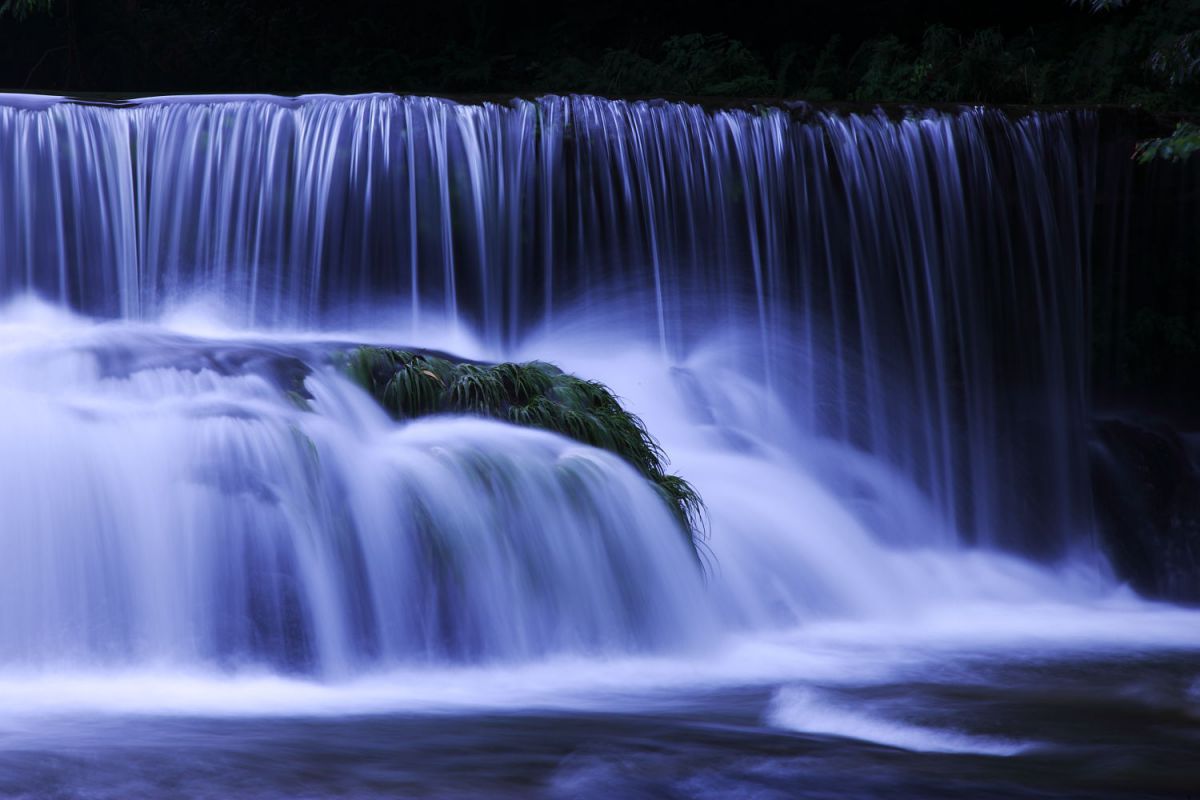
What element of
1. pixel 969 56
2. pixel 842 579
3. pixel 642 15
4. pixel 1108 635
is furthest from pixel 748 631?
pixel 642 15

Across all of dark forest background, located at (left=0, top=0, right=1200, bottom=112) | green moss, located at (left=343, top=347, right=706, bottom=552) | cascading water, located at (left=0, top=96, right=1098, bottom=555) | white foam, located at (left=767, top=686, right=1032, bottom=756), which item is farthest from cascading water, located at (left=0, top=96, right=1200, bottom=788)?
dark forest background, located at (left=0, top=0, right=1200, bottom=112)

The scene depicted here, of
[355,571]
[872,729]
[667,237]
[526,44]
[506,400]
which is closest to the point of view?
[872,729]

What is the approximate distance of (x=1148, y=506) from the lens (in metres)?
11.2

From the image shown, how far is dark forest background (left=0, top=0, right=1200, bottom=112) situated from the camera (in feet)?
53.5

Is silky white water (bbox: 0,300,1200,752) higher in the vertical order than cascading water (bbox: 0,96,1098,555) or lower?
lower

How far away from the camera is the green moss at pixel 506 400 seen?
8062 millimetres

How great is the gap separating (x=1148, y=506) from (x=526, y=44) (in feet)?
33.3

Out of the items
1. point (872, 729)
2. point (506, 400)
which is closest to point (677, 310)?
point (506, 400)

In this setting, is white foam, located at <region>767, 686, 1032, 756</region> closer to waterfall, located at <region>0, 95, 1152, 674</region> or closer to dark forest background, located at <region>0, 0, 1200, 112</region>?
waterfall, located at <region>0, 95, 1152, 674</region>

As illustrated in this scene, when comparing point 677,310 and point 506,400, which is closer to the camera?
point 506,400

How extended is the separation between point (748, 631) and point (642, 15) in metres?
12.0

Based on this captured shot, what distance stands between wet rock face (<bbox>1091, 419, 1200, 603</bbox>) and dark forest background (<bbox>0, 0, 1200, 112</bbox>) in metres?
5.20

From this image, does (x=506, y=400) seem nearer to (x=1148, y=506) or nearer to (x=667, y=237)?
(x=667, y=237)

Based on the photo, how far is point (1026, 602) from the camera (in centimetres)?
995
